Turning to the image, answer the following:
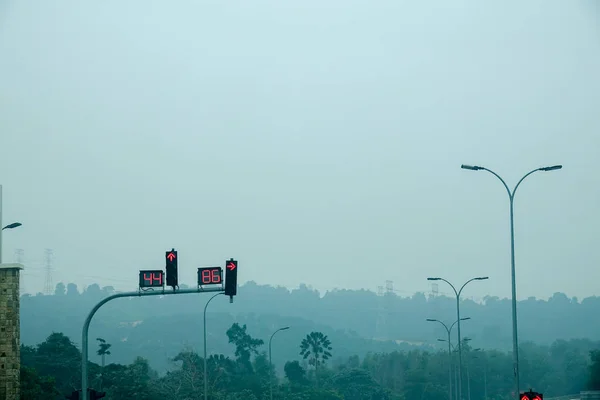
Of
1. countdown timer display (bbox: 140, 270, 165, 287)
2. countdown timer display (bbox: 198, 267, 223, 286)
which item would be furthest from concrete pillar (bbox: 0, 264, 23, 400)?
countdown timer display (bbox: 198, 267, 223, 286)

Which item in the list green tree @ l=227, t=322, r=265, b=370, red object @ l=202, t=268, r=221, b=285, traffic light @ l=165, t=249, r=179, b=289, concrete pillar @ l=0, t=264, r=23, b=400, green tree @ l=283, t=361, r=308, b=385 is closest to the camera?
traffic light @ l=165, t=249, r=179, b=289

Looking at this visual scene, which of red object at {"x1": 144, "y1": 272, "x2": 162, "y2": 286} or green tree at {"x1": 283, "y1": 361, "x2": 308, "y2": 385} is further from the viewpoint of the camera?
green tree at {"x1": 283, "y1": 361, "x2": 308, "y2": 385}

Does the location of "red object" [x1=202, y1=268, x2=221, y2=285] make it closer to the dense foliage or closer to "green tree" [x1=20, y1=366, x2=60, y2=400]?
"green tree" [x1=20, y1=366, x2=60, y2=400]

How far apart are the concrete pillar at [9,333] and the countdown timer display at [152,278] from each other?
49.6ft

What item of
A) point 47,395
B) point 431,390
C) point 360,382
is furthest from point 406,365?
point 47,395

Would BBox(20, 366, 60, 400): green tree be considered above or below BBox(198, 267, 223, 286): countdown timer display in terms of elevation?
below

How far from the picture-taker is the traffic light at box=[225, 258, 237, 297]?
1230 inches

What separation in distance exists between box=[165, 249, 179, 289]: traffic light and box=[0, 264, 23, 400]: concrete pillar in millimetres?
15913

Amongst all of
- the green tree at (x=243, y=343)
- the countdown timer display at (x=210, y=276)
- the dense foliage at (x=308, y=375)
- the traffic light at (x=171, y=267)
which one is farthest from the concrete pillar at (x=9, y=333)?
the green tree at (x=243, y=343)

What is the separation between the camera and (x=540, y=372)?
543 feet

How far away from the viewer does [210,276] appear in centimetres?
3166

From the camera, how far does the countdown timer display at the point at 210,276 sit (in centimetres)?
3150

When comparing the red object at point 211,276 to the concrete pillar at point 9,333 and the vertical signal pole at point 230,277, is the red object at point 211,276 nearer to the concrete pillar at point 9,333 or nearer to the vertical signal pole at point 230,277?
the vertical signal pole at point 230,277

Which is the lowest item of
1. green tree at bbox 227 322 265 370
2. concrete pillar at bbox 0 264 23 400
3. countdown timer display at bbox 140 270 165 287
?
green tree at bbox 227 322 265 370
